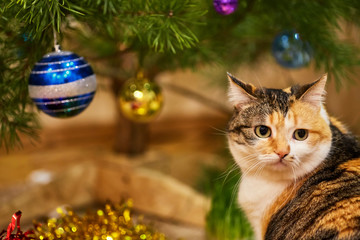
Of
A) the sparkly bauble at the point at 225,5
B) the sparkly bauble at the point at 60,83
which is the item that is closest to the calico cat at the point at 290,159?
the sparkly bauble at the point at 225,5

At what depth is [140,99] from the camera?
3.60 ft

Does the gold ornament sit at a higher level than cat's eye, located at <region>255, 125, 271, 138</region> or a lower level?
lower

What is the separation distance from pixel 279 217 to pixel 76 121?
1.60 meters

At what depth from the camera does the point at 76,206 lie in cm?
147

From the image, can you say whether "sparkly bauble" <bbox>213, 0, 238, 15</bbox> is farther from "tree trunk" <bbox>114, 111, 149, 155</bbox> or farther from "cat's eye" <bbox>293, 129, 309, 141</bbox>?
"tree trunk" <bbox>114, 111, 149, 155</bbox>

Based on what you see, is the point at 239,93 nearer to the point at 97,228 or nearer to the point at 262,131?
the point at 262,131

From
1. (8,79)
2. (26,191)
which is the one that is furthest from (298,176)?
(26,191)

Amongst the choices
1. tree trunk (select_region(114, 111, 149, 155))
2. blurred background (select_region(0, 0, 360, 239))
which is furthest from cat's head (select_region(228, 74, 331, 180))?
tree trunk (select_region(114, 111, 149, 155))

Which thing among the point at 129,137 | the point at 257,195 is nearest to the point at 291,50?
the point at 257,195

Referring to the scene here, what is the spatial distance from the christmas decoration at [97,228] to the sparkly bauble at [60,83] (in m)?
0.21

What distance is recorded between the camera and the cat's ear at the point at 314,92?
2.59 ft

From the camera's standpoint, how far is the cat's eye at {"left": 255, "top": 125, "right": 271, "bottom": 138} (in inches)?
32.0

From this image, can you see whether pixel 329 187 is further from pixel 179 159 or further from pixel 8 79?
pixel 179 159

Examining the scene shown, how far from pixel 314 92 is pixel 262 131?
0.40 ft
